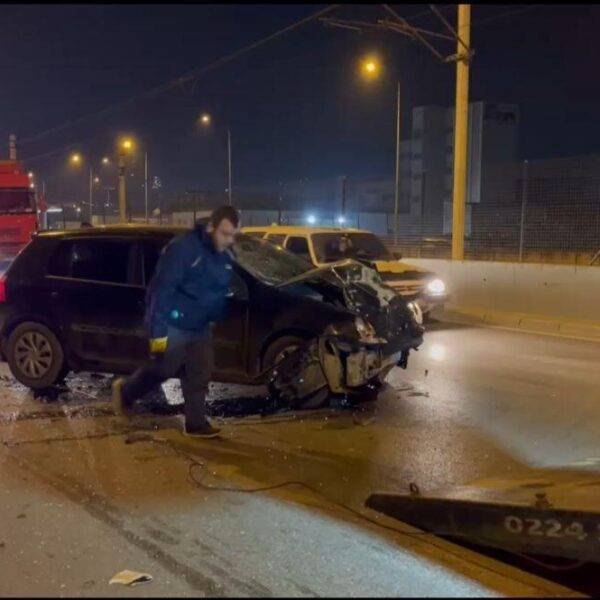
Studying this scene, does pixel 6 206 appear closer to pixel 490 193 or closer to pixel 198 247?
pixel 198 247

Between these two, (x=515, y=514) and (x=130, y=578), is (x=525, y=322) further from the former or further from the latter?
(x=130, y=578)

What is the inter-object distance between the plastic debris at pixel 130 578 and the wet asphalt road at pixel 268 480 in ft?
0.16

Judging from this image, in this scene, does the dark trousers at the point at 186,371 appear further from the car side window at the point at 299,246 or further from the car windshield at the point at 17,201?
the car windshield at the point at 17,201

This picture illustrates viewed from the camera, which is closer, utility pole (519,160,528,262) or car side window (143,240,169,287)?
car side window (143,240,169,287)

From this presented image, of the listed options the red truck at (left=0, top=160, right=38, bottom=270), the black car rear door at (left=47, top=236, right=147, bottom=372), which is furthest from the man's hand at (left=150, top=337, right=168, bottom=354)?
the red truck at (left=0, top=160, right=38, bottom=270)

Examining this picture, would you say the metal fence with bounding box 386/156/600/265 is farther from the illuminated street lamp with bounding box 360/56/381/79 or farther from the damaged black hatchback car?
the damaged black hatchback car

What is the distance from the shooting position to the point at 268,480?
17.3 feet

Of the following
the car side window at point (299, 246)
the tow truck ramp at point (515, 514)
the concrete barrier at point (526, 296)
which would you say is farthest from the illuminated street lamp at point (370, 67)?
the tow truck ramp at point (515, 514)

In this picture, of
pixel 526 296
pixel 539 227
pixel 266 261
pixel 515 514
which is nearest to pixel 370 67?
pixel 539 227

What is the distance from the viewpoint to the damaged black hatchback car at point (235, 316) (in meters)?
6.95

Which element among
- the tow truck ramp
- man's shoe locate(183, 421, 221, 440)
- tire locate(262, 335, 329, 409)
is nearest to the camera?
the tow truck ramp

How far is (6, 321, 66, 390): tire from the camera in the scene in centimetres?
777

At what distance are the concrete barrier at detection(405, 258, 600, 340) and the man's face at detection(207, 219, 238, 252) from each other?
8.41m

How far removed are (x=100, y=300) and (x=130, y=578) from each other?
419cm
